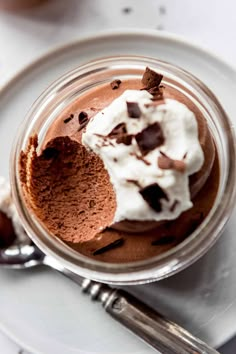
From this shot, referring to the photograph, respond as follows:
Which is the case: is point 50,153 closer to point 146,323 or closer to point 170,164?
point 170,164

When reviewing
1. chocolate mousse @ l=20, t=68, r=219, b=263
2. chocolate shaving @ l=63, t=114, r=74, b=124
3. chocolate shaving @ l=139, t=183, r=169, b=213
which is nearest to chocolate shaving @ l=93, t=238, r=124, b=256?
chocolate mousse @ l=20, t=68, r=219, b=263

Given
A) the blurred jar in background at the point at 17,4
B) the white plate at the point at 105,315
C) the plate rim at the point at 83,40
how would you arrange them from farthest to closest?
the blurred jar in background at the point at 17,4, the plate rim at the point at 83,40, the white plate at the point at 105,315

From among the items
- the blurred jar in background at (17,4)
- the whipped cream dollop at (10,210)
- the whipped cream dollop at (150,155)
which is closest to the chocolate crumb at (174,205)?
the whipped cream dollop at (150,155)

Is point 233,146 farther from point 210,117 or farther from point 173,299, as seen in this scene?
A: point 173,299

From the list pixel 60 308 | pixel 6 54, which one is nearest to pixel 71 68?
pixel 6 54

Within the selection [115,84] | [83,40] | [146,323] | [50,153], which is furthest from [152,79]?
[146,323]

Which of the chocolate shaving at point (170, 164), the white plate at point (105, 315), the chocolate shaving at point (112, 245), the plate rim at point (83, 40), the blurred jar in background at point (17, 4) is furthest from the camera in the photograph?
the blurred jar in background at point (17, 4)

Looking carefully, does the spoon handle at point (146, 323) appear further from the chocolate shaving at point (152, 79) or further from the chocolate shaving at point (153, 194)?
the chocolate shaving at point (152, 79)
